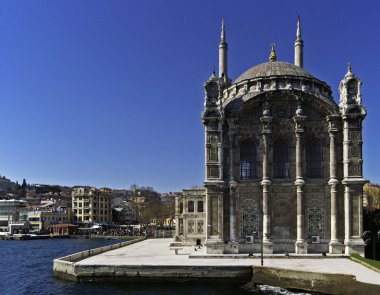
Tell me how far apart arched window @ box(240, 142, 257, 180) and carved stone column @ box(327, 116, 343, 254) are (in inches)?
263

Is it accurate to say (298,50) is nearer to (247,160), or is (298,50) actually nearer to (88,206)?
(247,160)

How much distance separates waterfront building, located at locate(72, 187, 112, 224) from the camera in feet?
452

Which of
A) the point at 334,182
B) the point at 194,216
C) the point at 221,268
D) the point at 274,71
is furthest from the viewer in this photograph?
the point at 194,216

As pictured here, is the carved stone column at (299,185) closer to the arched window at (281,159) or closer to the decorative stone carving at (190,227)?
the arched window at (281,159)

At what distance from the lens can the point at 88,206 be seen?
138 meters

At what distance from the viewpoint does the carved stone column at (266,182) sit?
1715 inches

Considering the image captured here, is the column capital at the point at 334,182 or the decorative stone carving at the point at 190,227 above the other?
the column capital at the point at 334,182

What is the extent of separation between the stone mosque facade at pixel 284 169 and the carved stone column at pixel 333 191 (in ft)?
0.27

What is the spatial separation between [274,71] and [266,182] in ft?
37.8

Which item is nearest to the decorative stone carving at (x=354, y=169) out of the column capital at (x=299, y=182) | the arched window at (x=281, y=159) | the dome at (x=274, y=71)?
the column capital at (x=299, y=182)

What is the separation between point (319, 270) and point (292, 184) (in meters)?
12.6

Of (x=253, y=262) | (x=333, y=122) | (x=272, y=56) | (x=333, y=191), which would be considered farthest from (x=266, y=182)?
(x=272, y=56)

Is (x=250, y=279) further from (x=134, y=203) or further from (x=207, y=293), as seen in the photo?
(x=134, y=203)

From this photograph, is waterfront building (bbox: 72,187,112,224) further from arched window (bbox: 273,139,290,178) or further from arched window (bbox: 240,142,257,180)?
arched window (bbox: 273,139,290,178)
